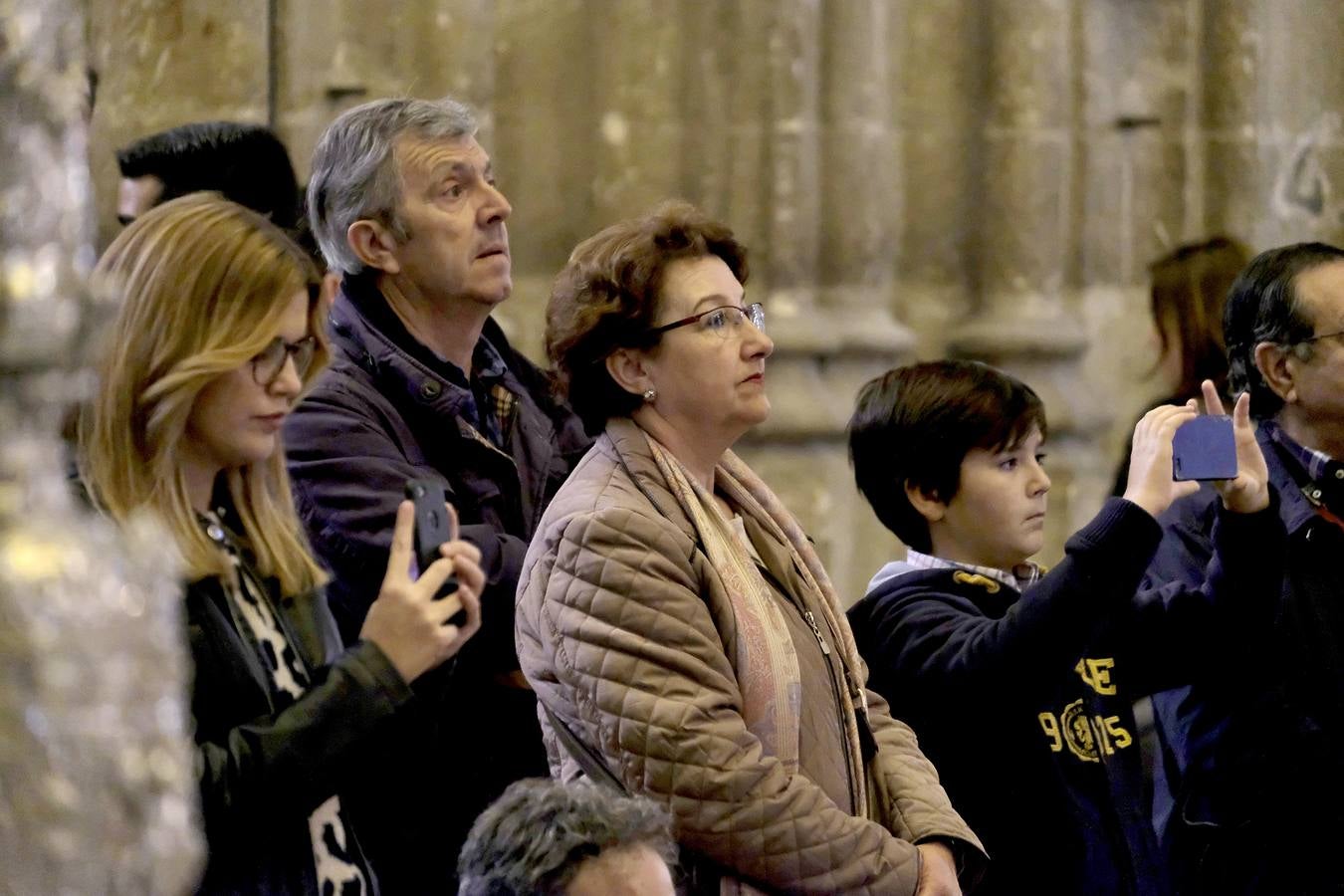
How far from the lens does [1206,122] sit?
5793mm

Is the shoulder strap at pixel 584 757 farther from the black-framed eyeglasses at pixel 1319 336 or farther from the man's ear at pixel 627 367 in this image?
the black-framed eyeglasses at pixel 1319 336

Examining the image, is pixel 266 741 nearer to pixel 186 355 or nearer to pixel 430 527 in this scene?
pixel 430 527

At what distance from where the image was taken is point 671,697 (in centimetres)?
231

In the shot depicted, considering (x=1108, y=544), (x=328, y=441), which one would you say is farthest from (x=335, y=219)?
(x=1108, y=544)

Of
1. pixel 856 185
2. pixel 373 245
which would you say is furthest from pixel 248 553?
pixel 856 185

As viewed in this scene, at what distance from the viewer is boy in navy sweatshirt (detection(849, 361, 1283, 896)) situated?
8.79 feet

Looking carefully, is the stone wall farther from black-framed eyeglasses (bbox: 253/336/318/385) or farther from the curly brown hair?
black-framed eyeglasses (bbox: 253/336/318/385)

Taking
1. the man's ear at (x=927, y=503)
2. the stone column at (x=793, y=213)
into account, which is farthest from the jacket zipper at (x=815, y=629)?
the stone column at (x=793, y=213)

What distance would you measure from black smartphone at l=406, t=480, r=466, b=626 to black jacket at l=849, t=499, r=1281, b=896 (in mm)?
853

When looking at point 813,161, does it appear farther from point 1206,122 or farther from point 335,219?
point 335,219

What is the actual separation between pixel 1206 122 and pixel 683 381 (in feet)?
12.0

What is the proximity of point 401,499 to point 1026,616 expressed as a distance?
83cm

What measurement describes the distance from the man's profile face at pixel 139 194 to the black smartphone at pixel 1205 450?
1.89m

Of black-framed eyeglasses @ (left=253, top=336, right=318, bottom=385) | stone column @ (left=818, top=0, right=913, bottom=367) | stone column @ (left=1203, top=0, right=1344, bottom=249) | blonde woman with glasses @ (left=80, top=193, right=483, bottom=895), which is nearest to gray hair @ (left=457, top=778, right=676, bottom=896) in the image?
blonde woman with glasses @ (left=80, top=193, right=483, bottom=895)
